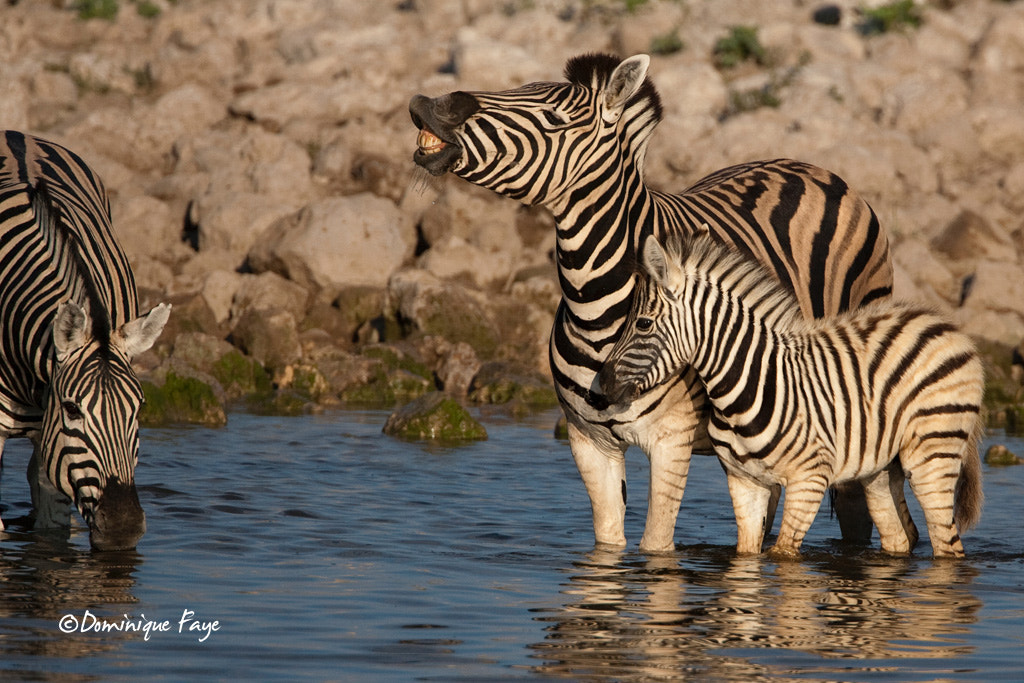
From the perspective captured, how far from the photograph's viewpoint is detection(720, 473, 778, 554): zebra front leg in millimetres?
8477

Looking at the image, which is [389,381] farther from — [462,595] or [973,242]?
[462,595]

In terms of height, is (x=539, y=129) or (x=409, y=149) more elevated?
(x=409, y=149)

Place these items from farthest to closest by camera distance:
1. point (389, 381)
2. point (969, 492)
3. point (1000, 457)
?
point (389, 381) < point (1000, 457) < point (969, 492)

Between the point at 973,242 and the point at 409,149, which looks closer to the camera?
the point at 973,242

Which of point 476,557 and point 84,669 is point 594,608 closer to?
point 476,557

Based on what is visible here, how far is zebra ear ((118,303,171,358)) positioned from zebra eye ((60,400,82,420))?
1.56 feet

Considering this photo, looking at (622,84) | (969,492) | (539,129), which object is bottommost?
(969,492)

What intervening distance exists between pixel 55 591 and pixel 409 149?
64.7 feet

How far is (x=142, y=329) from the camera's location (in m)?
8.13

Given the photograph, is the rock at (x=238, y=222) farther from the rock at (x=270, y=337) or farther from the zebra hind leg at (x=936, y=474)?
the zebra hind leg at (x=936, y=474)

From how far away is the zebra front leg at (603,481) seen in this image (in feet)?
28.1

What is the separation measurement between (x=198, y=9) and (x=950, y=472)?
30010 millimetres

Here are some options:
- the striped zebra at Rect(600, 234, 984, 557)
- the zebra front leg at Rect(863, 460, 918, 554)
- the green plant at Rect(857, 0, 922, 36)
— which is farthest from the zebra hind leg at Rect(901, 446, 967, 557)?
the green plant at Rect(857, 0, 922, 36)

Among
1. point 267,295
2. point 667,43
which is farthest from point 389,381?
point 667,43
